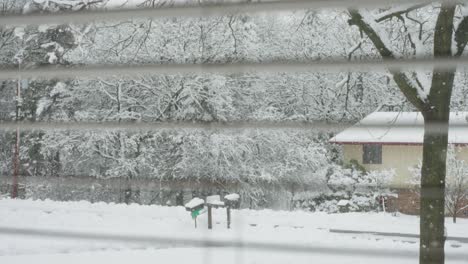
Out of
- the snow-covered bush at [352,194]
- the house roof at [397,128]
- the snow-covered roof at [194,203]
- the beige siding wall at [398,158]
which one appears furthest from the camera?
the beige siding wall at [398,158]

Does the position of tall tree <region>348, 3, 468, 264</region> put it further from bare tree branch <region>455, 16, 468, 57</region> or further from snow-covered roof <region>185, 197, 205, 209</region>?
snow-covered roof <region>185, 197, 205, 209</region>

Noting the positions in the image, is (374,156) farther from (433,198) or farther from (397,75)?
(433,198)

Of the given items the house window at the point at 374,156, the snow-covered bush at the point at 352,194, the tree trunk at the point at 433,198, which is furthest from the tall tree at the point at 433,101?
the house window at the point at 374,156

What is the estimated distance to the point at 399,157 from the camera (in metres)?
1.61

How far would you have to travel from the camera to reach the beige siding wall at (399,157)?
1.36 meters

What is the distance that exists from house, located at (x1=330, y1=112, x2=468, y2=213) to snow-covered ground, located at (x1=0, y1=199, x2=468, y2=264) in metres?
0.11

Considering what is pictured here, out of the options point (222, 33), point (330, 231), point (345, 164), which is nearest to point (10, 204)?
point (222, 33)

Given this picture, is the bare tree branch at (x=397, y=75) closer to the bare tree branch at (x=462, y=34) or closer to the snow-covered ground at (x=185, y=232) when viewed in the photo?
the bare tree branch at (x=462, y=34)

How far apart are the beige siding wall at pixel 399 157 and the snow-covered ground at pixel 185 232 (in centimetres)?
12

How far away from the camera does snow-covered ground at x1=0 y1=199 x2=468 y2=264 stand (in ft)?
3.76

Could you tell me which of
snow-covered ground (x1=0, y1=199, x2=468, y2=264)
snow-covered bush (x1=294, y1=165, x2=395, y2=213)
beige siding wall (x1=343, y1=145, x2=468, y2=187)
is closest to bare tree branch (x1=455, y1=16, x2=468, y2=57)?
beige siding wall (x1=343, y1=145, x2=468, y2=187)

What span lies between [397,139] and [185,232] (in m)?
0.60

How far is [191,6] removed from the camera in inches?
35.9

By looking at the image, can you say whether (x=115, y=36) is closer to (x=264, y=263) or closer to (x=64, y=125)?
(x=64, y=125)
